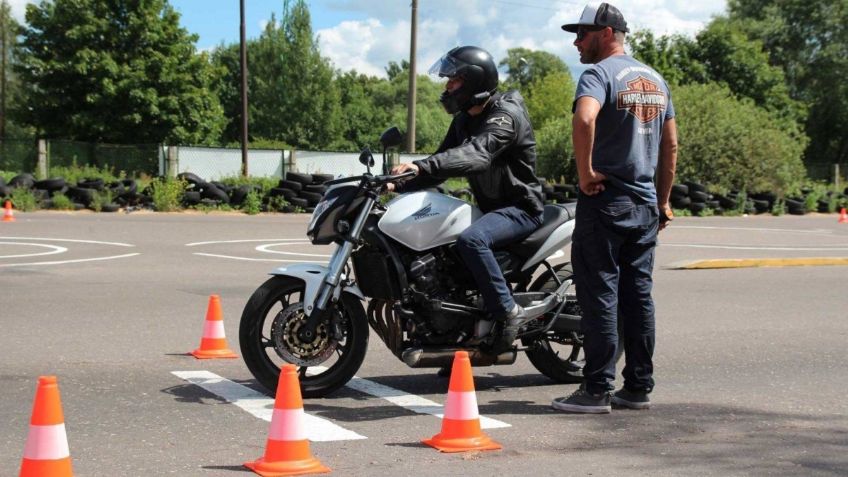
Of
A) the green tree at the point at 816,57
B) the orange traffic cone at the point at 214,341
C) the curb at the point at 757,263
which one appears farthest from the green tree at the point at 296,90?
the orange traffic cone at the point at 214,341

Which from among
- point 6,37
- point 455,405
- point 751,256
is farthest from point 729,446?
point 6,37

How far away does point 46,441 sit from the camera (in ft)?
13.4

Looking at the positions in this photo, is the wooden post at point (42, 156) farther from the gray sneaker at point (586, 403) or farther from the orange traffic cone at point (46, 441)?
the orange traffic cone at point (46, 441)

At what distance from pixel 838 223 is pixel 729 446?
84.3 ft

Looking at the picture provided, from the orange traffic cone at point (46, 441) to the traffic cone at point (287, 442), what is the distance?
0.84 metres

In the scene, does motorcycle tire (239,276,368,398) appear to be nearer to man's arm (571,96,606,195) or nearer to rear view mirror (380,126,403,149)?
rear view mirror (380,126,403,149)

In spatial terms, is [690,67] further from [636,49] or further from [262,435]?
[262,435]

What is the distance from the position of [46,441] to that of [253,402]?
2061mm

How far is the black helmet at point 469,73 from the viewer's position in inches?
249

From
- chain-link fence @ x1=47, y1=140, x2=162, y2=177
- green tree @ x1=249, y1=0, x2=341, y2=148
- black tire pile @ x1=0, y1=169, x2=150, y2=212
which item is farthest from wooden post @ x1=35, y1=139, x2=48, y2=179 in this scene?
green tree @ x1=249, y1=0, x2=341, y2=148

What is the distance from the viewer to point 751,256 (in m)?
17.0

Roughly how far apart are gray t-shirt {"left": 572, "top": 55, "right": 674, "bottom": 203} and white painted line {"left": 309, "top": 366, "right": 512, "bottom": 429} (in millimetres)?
1506

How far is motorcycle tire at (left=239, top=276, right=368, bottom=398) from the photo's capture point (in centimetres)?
609

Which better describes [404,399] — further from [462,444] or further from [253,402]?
[462,444]
